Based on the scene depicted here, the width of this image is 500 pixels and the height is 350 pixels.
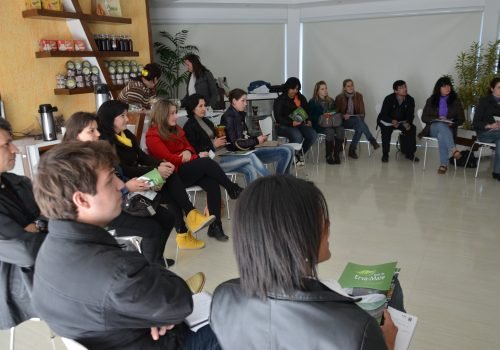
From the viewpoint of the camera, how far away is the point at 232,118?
421 cm

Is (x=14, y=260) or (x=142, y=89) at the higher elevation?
(x=142, y=89)

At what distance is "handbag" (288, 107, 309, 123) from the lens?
5.60 meters

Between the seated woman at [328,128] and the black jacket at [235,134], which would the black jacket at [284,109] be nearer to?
the seated woman at [328,128]

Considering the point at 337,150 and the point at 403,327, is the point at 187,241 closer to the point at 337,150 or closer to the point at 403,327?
the point at 403,327

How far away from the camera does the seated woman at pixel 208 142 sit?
3.80 meters

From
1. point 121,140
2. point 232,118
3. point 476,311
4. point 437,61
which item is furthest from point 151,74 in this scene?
point 437,61

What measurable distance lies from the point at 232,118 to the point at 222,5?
3509 millimetres

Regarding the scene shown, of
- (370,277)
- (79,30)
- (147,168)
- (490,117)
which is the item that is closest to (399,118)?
(490,117)

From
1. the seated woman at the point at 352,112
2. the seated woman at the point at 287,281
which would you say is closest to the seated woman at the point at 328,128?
the seated woman at the point at 352,112

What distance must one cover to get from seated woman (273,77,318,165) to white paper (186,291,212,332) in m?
4.14

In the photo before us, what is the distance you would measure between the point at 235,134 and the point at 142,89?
1097 millimetres

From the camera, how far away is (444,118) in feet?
17.6

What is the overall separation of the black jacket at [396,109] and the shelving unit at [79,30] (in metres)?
3.63

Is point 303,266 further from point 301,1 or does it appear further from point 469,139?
point 301,1
